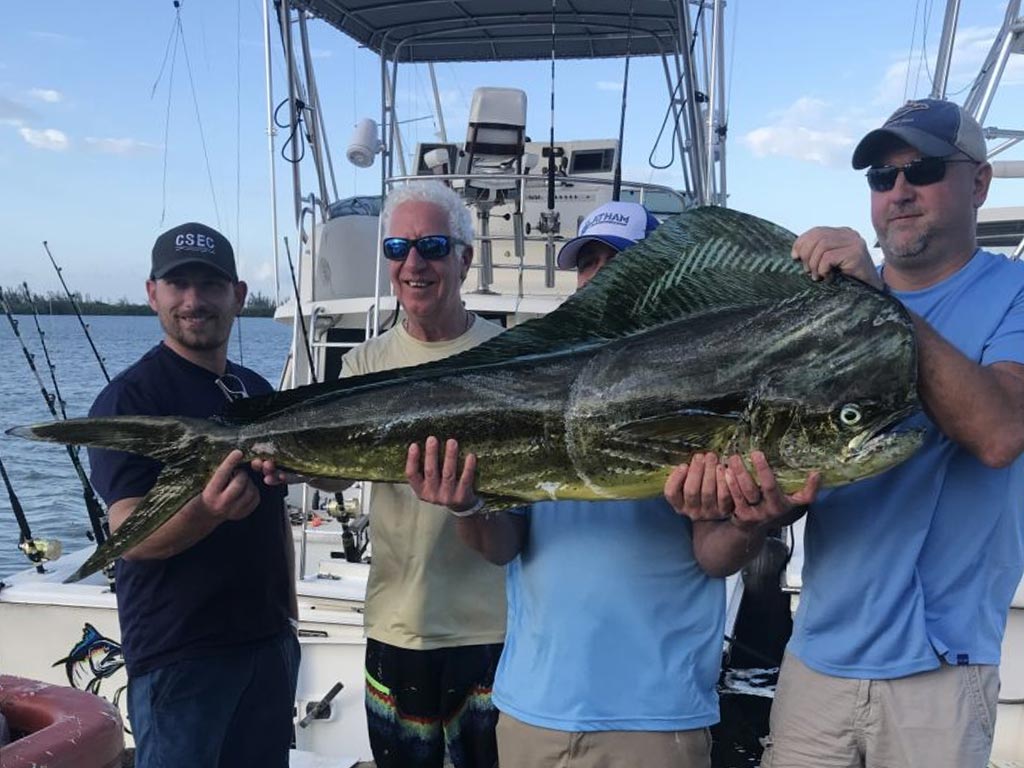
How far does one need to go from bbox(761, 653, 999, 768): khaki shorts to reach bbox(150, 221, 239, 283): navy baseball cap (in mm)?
1789

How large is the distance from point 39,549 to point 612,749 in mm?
4105

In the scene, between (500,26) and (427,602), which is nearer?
(427,602)

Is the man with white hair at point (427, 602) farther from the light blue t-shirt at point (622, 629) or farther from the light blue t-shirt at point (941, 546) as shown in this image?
the light blue t-shirt at point (941, 546)

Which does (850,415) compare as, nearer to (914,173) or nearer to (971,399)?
(971,399)

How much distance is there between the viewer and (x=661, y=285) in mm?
1679

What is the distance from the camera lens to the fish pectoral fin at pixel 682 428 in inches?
61.1

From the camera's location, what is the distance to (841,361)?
1.49 metres

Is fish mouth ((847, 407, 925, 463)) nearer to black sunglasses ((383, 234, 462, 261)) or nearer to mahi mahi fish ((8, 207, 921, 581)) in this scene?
mahi mahi fish ((8, 207, 921, 581))

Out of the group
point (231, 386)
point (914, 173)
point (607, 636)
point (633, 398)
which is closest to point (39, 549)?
point (231, 386)

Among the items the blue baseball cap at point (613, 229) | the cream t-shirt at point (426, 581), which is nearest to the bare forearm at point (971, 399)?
the blue baseball cap at point (613, 229)

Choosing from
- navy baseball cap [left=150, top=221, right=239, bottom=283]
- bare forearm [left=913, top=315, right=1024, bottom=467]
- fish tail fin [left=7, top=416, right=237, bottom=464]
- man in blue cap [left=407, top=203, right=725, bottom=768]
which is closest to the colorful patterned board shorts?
man in blue cap [left=407, top=203, right=725, bottom=768]

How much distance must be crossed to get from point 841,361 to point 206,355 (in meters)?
1.67

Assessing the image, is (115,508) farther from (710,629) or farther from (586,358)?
(710,629)

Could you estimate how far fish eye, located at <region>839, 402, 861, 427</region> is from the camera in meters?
1.49
